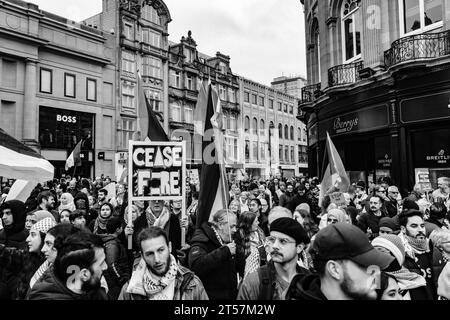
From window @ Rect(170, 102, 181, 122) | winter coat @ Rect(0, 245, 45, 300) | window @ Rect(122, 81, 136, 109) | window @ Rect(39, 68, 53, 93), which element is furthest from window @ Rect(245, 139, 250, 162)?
winter coat @ Rect(0, 245, 45, 300)

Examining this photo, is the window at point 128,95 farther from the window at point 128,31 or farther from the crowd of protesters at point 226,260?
the crowd of protesters at point 226,260

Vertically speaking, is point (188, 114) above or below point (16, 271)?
above

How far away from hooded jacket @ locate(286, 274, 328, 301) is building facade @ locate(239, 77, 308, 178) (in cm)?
4478

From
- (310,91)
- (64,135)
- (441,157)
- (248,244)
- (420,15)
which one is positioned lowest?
(248,244)

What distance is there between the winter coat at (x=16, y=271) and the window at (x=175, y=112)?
36.8 m

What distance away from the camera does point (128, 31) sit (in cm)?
3553

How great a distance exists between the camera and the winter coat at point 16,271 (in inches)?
136

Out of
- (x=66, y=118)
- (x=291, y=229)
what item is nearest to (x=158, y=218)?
(x=291, y=229)

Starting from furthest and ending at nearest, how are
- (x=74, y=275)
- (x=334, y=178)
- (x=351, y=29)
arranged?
(x=351, y=29) → (x=334, y=178) → (x=74, y=275)

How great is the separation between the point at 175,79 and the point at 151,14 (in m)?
6.93

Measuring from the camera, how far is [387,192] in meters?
9.96

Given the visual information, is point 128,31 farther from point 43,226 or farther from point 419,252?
point 419,252
